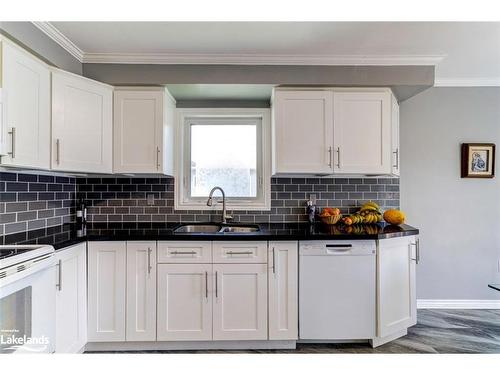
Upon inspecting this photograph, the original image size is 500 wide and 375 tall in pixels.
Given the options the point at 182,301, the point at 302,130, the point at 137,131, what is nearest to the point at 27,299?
the point at 182,301

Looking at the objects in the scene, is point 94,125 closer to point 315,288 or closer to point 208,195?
point 208,195

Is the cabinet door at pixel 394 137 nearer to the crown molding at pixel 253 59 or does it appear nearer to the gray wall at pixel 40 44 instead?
the crown molding at pixel 253 59

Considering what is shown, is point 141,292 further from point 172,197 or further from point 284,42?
point 284,42

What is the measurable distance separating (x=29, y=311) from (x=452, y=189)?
3.49 m

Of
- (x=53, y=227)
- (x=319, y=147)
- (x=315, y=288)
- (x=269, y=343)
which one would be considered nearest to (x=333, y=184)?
(x=319, y=147)

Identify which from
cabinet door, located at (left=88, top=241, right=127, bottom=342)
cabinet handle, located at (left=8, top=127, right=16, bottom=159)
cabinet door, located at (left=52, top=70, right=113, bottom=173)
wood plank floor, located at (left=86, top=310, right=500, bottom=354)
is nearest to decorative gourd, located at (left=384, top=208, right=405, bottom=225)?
wood plank floor, located at (left=86, top=310, right=500, bottom=354)

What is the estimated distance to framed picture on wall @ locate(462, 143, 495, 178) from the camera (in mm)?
2820

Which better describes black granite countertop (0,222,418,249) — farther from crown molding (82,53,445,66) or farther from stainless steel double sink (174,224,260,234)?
crown molding (82,53,445,66)

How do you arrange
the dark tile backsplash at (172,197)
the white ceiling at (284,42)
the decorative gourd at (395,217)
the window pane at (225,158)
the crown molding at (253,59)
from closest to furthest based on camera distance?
1. the white ceiling at (284,42)
2. the crown molding at (253,59)
3. the decorative gourd at (395,217)
4. the dark tile backsplash at (172,197)
5. the window pane at (225,158)

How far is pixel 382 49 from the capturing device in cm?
217

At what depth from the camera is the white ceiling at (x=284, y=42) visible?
186cm

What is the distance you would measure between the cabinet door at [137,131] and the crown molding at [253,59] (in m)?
0.26

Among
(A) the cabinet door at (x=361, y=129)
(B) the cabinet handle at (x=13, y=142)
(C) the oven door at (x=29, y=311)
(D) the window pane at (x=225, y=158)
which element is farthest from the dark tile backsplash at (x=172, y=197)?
(C) the oven door at (x=29, y=311)

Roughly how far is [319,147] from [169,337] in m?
1.85
